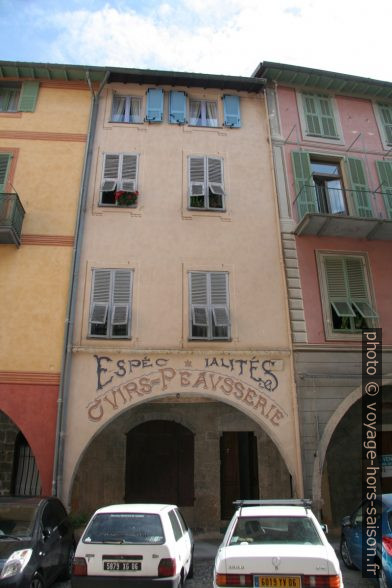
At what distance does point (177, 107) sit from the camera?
559 inches

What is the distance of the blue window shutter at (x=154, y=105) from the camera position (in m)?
13.9

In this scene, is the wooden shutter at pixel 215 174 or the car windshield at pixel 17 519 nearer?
the car windshield at pixel 17 519

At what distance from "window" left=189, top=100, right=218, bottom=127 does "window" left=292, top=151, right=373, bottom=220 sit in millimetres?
3023

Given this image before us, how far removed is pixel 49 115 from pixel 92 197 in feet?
11.3

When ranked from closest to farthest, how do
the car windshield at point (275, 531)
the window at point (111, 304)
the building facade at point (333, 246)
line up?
the car windshield at point (275, 531) < the building facade at point (333, 246) < the window at point (111, 304)

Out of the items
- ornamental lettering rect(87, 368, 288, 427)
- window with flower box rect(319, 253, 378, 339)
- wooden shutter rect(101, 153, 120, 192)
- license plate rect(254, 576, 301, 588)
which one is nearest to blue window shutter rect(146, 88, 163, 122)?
wooden shutter rect(101, 153, 120, 192)

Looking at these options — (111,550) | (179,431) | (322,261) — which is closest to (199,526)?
(179,431)

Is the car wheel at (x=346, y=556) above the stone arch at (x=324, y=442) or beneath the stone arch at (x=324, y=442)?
beneath

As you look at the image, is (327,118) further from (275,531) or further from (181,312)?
(275,531)

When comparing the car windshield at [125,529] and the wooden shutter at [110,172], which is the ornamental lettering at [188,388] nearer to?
the car windshield at [125,529]

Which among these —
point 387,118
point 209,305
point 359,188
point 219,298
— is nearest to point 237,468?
point 209,305

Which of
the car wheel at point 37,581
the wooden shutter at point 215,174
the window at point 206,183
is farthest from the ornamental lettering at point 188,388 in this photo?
the wooden shutter at point 215,174

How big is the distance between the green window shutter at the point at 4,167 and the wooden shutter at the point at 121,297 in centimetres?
435

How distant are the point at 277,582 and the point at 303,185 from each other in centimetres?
1073
